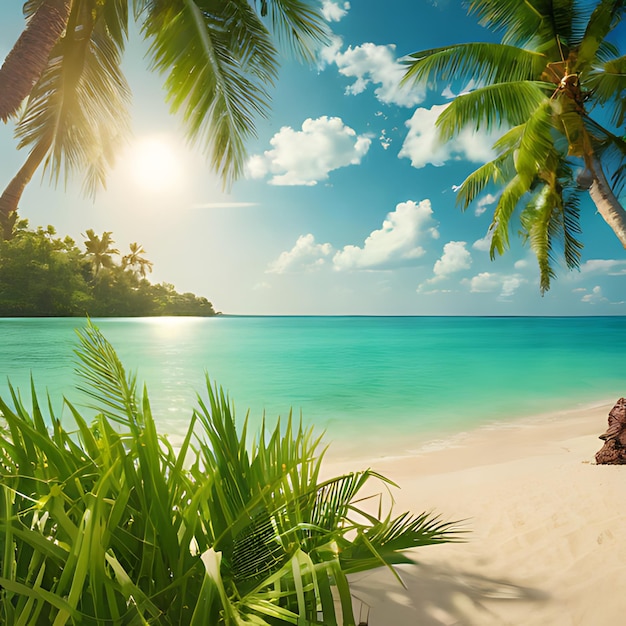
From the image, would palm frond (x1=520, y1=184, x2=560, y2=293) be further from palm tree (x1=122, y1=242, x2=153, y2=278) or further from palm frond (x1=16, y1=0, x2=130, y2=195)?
palm tree (x1=122, y1=242, x2=153, y2=278)

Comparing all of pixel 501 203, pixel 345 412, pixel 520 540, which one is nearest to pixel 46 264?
pixel 345 412

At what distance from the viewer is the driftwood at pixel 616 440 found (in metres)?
4.78

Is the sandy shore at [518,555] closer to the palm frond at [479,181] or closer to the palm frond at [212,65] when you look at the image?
the palm frond at [212,65]

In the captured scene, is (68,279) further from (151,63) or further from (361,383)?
(151,63)

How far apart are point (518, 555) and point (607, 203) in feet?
22.2

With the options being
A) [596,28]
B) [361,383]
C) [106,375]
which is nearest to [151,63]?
[106,375]

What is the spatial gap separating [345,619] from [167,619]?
439 millimetres

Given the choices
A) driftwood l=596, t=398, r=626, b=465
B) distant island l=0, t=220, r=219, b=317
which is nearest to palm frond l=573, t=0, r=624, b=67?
driftwood l=596, t=398, r=626, b=465

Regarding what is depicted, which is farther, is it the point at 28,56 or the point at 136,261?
the point at 136,261

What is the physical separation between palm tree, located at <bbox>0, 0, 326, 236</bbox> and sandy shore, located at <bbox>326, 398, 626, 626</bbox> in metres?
4.88

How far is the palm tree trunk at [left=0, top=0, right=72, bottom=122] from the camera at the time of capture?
13.4 feet

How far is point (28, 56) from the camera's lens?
4.17m

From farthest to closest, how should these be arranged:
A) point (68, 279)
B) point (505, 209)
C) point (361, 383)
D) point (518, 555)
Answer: point (68, 279), point (361, 383), point (505, 209), point (518, 555)

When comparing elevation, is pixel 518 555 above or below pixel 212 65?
below
